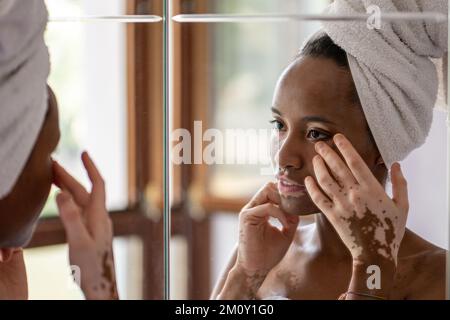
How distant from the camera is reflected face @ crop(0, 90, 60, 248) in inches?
44.2

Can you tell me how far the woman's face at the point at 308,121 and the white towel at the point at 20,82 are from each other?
39cm

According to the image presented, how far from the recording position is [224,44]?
115 cm

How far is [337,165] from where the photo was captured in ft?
3.66

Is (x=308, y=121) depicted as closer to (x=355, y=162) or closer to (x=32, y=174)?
(x=355, y=162)

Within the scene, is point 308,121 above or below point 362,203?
above

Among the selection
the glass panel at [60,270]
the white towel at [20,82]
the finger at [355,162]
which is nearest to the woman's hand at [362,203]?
the finger at [355,162]

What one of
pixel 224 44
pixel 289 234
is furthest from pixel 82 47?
pixel 289 234

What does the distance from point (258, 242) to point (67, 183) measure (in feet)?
1.11

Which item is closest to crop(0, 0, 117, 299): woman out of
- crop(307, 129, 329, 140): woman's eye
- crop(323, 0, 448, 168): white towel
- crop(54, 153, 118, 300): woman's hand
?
crop(54, 153, 118, 300): woman's hand

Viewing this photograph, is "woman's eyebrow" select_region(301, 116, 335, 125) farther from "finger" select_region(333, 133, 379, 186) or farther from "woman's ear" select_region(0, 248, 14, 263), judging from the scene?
"woman's ear" select_region(0, 248, 14, 263)

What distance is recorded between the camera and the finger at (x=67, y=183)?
1.15 metres

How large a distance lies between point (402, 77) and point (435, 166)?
0.16 meters

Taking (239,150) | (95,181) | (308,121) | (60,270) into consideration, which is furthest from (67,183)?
(308,121)

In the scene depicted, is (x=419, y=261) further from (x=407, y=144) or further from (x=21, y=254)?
(x=21, y=254)
